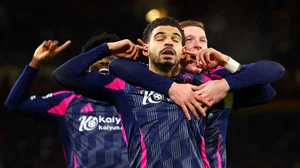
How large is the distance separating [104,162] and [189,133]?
1.34m

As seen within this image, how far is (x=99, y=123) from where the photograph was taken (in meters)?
4.59

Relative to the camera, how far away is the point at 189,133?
10.6ft

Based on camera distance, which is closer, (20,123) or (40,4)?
(20,123)

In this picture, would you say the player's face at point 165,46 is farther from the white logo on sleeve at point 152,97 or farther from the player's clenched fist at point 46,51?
the player's clenched fist at point 46,51

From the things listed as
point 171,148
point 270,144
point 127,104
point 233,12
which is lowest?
point 270,144

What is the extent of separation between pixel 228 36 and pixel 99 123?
16.2 ft

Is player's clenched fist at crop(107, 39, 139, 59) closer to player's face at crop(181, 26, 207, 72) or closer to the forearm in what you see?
player's face at crop(181, 26, 207, 72)

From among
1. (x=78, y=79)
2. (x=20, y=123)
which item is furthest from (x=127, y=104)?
(x=20, y=123)

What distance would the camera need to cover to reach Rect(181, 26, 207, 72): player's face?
3.96 m

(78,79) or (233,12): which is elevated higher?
(233,12)

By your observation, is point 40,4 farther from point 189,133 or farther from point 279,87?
point 189,133

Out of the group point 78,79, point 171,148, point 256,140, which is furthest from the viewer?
point 256,140

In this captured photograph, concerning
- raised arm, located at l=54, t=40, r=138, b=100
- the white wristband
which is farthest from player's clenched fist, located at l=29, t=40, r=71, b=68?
the white wristband

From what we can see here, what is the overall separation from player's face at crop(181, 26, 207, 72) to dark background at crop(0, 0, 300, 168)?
15.6 ft
